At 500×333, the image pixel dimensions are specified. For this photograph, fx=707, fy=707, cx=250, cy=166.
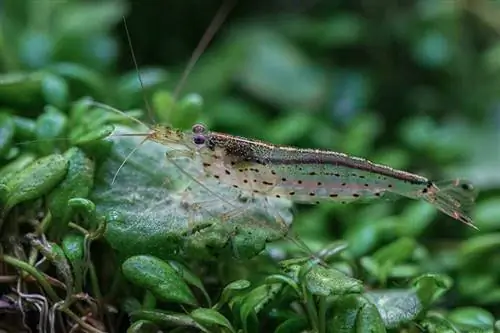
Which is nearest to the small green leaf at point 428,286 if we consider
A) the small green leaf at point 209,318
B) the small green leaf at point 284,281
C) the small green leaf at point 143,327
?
the small green leaf at point 284,281

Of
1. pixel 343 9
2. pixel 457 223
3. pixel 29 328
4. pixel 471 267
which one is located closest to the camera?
pixel 29 328

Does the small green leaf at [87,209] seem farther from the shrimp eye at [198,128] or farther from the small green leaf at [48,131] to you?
the shrimp eye at [198,128]

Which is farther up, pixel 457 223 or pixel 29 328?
pixel 29 328

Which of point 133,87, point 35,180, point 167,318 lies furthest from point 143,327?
point 133,87

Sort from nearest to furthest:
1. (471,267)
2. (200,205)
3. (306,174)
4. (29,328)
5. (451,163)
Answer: (29,328)
(200,205)
(306,174)
(471,267)
(451,163)

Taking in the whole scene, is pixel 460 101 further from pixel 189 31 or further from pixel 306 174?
pixel 306 174

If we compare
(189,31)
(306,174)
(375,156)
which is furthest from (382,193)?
(189,31)

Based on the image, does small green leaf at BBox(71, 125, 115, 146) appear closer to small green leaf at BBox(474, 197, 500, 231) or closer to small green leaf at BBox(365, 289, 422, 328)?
small green leaf at BBox(365, 289, 422, 328)

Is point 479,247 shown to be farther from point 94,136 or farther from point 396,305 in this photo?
point 94,136
